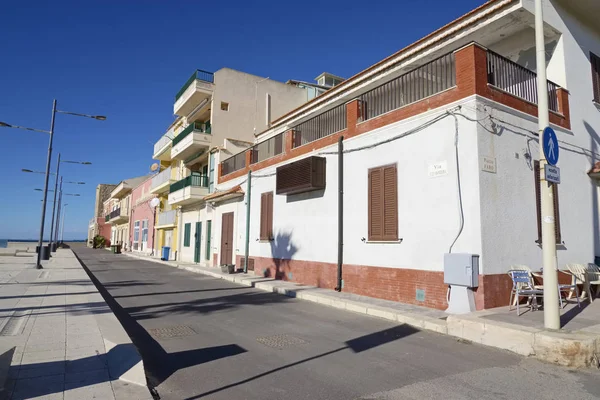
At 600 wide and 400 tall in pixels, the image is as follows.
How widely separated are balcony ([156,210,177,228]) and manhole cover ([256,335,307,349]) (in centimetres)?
2430

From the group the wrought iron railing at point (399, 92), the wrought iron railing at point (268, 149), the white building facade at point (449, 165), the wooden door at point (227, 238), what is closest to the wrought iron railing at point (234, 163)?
the wrought iron railing at point (268, 149)

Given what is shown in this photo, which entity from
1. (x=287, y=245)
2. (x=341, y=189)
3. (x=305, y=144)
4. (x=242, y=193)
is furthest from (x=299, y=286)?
(x=242, y=193)

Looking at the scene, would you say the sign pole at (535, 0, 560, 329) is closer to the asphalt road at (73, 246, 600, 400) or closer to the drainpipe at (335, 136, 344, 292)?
the asphalt road at (73, 246, 600, 400)

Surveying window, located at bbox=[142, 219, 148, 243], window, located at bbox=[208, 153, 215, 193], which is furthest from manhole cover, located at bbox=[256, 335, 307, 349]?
window, located at bbox=[142, 219, 148, 243]

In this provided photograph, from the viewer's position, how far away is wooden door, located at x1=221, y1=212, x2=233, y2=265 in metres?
19.7

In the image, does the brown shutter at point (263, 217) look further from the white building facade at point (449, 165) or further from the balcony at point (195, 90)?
the balcony at point (195, 90)

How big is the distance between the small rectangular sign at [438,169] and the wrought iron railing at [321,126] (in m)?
4.56

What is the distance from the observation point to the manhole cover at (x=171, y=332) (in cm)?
678

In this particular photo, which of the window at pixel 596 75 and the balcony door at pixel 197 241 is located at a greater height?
the window at pixel 596 75

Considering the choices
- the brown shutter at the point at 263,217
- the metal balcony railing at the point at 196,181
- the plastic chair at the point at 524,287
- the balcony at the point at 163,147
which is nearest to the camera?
Result: the plastic chair at the point at 524,287

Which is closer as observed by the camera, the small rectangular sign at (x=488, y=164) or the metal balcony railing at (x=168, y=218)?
the small rectangular sign at (x=488, y=164)

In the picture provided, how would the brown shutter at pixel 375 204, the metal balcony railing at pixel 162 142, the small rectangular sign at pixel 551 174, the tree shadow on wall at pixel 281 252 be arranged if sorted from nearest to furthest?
the small rectangular sign at pixel 551 174 → the brown shutter at pixel 375 204 → the tree shadow on wall at pixel 281 252 → the metal balcony railing at pixel 162 142

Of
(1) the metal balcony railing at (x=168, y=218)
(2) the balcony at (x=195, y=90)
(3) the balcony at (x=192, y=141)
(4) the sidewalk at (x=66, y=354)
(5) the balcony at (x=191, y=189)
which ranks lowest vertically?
(4) the sidewalk at (x=66, y=354)

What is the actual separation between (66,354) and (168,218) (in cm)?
2699
